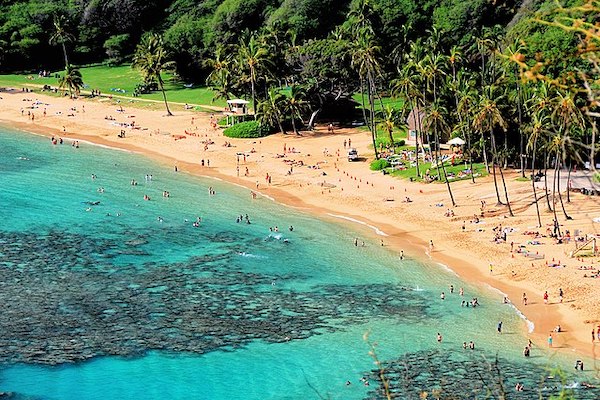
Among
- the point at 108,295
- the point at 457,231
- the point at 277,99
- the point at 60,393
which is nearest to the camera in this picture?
the point at 60,393

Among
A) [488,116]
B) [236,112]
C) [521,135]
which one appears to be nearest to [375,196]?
[488,116]

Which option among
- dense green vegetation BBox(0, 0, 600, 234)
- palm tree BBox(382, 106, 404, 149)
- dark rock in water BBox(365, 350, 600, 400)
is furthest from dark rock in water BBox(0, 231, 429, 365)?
palm tree BBox(382, 106, 404, 149)

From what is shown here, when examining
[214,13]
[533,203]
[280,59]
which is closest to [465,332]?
[533,203]

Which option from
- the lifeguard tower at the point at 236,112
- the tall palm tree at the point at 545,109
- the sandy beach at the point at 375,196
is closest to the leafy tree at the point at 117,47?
the sandy beach at the point at 375,196

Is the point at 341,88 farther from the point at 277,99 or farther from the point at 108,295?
the point at 108,295

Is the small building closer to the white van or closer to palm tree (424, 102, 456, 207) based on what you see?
palm tree (424, 102, 456, 207)

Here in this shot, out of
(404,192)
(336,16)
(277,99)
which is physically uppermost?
(336,16)

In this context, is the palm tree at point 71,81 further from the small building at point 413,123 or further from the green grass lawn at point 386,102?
the small building at point 413,123
